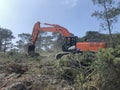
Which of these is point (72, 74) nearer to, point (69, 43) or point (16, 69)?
point (16, 69)

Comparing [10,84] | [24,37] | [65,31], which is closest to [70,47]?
[65,31]

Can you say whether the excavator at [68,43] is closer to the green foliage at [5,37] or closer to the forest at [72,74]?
the forest at [72,74]

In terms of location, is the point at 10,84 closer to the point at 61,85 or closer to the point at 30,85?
the point at 30,85

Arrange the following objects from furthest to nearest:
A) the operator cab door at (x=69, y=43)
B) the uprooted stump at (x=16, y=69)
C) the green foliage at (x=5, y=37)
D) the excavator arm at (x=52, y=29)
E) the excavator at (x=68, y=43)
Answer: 1. the green foliage at (x=5, y=37)
2. the excavator arm at (x=52, y=29)
3. the operator cab door at (x=69, y=43)
4. the excavator at (x=68, y=43)
5. the uprooted stump at (x=16, y=69)

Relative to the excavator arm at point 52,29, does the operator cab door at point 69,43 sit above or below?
below

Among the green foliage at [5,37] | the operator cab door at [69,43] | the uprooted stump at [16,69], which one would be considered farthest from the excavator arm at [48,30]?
the green foliage at [5,37]

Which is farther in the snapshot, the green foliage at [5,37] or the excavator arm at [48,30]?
the green foliage at [5,37]

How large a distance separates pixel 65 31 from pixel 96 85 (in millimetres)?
12527

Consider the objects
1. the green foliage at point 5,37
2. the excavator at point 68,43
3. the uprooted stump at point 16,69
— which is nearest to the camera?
the uprooted stump at point 16,69

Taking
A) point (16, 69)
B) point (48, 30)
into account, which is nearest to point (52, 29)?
point (48, 30)

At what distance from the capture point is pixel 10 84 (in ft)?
38.6

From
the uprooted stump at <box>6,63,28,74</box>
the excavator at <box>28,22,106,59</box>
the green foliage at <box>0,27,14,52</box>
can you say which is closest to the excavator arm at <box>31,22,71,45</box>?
the excavator at <box>28,22,106,59</box>

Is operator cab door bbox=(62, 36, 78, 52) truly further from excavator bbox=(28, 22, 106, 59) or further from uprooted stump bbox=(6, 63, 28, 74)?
uprooted stump bbox=(6, 63, 28, 74)

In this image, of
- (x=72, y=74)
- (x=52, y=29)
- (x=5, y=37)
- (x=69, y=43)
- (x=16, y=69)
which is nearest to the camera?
(x=72, y=74)
